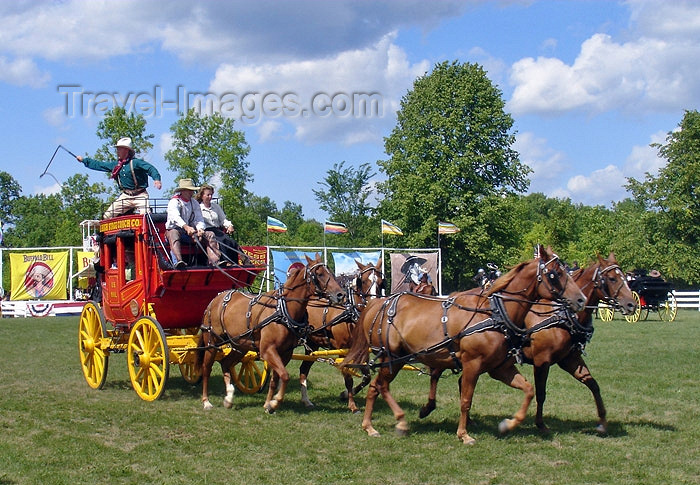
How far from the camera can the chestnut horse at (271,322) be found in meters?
10.4

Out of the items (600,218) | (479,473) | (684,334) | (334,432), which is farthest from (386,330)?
(600,218)

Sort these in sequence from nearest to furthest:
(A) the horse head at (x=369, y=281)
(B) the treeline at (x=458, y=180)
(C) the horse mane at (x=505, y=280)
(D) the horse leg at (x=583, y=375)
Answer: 1. (C) the horse mane at (x=505, y=280)
2. (D) the horse leg at (x=583, y=375)
3. (A) the horse head at (x=369, y=281)
4. (B) the treeline at (x=458, y=180)

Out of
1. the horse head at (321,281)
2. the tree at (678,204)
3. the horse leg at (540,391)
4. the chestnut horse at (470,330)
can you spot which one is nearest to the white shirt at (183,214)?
the horse head at (321,281)

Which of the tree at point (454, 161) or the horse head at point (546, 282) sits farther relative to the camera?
the tree at point (454, 161)

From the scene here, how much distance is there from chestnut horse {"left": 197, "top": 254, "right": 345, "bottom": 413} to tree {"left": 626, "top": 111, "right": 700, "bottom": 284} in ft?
126

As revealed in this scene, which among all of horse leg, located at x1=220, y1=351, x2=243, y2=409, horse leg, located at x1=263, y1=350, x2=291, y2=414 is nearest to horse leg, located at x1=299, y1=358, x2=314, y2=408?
horse leg, located at x1=263, y1=350, x2=291, y2=414

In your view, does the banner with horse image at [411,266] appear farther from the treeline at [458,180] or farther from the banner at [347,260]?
the treeline at [458,180]

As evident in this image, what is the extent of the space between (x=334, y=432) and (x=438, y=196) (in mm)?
32539

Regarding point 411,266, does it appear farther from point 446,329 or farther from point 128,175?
point 446,329

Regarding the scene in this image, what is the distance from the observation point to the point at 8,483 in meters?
6.98

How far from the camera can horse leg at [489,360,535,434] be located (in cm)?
836

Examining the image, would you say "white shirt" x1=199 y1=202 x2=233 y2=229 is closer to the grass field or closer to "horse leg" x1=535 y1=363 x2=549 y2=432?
the grass field

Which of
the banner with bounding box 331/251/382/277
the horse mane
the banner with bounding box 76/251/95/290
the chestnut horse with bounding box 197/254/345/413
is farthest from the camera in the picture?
the banner with bounding box 76/251/95/290

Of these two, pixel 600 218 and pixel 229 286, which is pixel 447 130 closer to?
pixel 600 218
